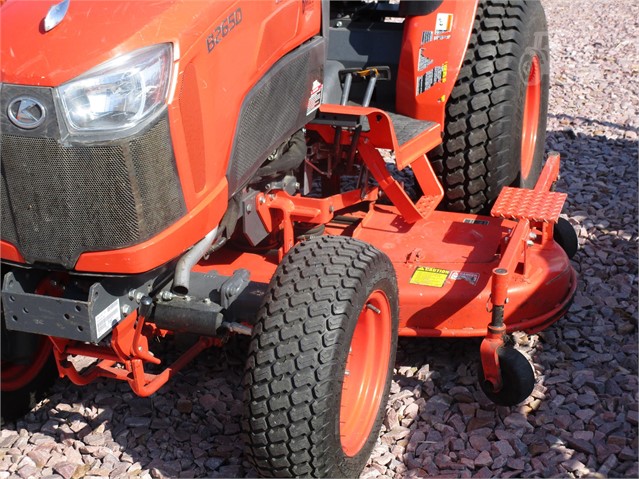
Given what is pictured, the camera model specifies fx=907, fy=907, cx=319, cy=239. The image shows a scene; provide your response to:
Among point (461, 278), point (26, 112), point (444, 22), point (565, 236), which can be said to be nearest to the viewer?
point (26, 112)

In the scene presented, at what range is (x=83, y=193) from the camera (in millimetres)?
2354

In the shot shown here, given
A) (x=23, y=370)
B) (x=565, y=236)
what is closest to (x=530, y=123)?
(x=565, y=236)

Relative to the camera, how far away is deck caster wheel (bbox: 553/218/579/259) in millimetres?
4090

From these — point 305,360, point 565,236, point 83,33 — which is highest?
point 83,33

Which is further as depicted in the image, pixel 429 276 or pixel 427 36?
pixel 427 36

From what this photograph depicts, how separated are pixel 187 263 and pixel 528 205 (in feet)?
4.97

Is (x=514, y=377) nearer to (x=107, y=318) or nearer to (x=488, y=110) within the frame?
(x=488, y=110)

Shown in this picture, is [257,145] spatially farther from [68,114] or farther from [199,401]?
[199,401]

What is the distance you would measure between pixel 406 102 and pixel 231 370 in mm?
1352

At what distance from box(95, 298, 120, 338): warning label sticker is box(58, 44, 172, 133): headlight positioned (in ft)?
1.69

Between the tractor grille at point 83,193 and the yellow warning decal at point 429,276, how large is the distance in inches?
49.2

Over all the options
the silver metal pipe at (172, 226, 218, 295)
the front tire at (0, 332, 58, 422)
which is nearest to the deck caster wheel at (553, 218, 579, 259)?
the silver metal pipe at (172, 226, 218, 295)

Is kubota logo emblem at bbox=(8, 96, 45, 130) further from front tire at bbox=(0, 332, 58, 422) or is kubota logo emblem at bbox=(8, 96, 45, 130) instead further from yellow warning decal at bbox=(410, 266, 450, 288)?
yellow warning decal at bbox=(410, 266, 450, 288)

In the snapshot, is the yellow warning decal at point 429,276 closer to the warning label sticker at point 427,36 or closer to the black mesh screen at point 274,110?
the black mesh screen at point 274,110
